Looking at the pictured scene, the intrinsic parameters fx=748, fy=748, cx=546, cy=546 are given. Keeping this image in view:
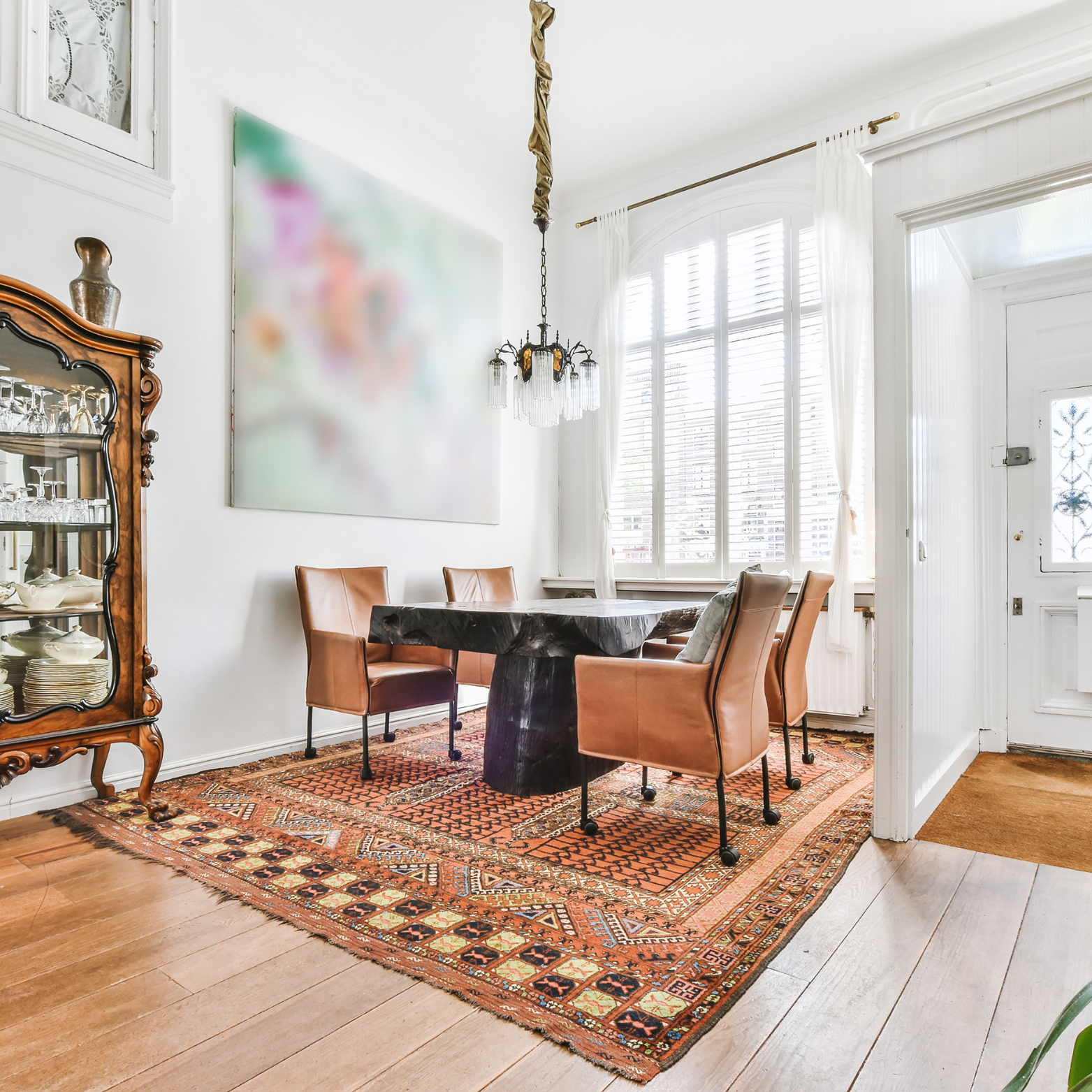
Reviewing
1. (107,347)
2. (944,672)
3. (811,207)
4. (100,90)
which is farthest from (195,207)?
(944,672)

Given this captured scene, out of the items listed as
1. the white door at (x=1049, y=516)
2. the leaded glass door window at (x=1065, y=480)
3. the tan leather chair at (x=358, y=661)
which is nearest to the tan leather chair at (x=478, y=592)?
the tan leather chair at (x=358, y=661)

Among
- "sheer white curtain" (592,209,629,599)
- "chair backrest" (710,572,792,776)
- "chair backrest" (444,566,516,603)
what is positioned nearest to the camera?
"chair backrest" (710,572,792,776)

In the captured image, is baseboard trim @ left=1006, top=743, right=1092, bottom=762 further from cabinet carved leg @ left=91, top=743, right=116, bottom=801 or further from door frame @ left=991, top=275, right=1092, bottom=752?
cabinet carved leg @ left=91, top=743, right=116, bottom=801

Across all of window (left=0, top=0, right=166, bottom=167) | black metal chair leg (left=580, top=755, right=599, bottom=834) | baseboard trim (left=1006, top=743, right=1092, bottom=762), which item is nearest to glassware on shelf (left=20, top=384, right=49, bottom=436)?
window (left=0, top=0, right=166, bottom=167)

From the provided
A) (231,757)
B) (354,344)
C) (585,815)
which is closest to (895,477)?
(585,815)

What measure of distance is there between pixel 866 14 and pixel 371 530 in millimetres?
3786

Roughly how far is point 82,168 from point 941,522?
149 inches

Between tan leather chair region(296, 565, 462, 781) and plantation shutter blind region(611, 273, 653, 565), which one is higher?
plantation shutter blind region(611, 273, 653, 565)

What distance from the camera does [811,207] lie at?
4.63m

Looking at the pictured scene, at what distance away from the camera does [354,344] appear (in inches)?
162

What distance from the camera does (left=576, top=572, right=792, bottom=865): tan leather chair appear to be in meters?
2.32

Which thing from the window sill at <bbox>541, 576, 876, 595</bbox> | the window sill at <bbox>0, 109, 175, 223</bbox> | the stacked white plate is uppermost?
the window sill at <bbox>0, 109, 175, 223</bbox>

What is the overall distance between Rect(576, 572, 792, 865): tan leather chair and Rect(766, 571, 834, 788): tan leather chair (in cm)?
42

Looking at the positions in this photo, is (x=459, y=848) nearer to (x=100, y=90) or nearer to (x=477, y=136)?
(x=100, y=90)
